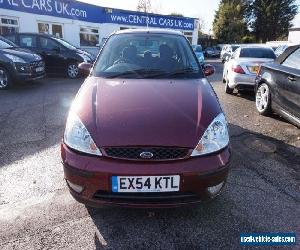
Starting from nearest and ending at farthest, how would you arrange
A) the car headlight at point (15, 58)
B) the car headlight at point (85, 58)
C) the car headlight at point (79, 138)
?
the car headlight at point (79, 138)
the car headlight at point (15, 58)
the car headlight at point (85, 58)

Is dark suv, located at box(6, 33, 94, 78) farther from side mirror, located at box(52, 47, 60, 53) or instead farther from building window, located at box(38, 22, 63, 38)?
building window, located at box(38, 22, 63, 38)

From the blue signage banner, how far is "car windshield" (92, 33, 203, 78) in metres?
6.40

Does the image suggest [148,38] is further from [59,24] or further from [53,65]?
[59,24]

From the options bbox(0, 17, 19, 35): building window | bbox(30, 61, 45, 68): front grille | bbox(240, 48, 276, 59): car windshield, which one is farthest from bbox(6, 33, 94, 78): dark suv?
bbox(240, 48, 276, 59): car windshield

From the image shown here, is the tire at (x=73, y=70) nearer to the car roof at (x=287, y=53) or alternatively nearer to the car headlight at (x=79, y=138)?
the car roof at (x=287, y=53)

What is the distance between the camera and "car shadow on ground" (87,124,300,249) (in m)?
2.60

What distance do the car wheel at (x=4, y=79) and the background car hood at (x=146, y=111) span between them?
20.9ft

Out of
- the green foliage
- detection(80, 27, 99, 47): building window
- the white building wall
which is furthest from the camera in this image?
the green foliage

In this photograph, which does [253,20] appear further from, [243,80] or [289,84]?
[289,84]

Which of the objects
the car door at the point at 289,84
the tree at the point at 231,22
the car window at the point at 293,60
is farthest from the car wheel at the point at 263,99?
the tree at the point at 231,22

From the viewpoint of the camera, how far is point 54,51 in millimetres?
11469

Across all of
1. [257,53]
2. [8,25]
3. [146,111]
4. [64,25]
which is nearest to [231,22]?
[64,25]

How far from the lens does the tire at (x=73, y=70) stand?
38.2 feet

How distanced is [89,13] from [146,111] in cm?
1928
